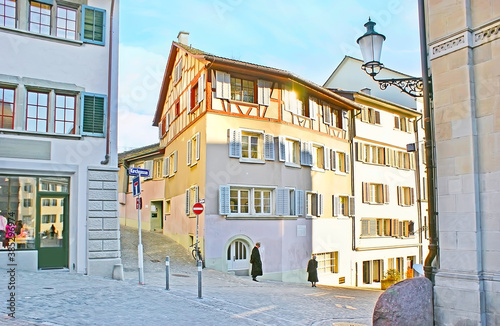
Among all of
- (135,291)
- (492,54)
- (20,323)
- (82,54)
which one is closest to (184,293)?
(135,291)

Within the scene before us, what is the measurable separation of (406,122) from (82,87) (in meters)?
25.2

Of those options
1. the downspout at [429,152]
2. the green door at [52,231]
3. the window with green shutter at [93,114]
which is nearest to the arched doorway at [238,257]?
the green door at [52,231]

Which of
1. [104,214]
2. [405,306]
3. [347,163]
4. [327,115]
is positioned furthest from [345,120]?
[405,306]

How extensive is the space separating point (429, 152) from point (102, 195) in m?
9.42

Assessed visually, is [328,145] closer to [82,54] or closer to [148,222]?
[148,222]

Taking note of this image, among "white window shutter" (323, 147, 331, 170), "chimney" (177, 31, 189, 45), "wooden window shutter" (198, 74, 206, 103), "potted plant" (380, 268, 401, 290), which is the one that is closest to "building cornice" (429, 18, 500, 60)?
"wooden window shutter" (198, 74, 206, 103)

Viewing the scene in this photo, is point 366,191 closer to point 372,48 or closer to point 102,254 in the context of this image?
point 102,254

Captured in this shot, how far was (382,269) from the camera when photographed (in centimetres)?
3019

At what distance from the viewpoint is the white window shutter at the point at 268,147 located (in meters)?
21.8

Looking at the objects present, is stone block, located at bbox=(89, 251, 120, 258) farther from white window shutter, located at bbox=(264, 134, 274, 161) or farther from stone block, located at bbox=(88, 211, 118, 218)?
white window shutter, located at bbox=(264, 134, 274, 161)

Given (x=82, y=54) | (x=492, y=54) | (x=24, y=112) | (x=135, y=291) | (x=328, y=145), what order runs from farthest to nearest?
(x=328, y=145) < (x=82, y=54) < (x=24, y=112) < (x=135, y=291) < (x=492, y=54)

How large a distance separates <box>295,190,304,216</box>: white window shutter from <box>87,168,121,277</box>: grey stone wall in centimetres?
1054

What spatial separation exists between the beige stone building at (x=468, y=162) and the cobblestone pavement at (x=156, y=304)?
3.10m

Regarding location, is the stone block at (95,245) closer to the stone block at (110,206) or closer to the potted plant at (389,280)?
the stone block at (110,206)
